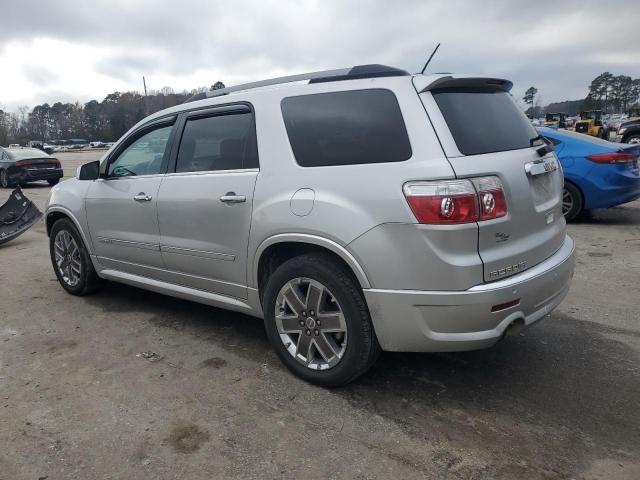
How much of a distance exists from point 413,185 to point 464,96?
2.49 feet

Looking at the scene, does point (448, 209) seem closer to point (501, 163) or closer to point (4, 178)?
point (501, 163)

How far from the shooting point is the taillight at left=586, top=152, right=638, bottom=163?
7.61m

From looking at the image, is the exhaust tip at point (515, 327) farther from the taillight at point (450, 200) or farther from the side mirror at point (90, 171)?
the side mirror at point (90, 171)

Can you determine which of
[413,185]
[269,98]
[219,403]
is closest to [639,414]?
[413,185]

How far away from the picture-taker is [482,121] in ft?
10.3

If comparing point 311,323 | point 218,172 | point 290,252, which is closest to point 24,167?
point 218,172

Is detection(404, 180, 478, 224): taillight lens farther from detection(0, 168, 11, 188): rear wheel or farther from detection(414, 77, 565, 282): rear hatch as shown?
detection(0, 168, 11, 188): rear wheel

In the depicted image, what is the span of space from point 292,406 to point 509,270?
4.76 ft

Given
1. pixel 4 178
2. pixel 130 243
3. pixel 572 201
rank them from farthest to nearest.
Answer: pixel 4 178
pixel 572 201
pixel 130 243

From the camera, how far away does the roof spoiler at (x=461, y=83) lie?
9.81 feet

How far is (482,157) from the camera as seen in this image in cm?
288

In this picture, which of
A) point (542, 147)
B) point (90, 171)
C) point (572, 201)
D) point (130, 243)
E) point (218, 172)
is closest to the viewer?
point (542, 147)

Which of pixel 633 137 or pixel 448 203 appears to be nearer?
pixel 448 203

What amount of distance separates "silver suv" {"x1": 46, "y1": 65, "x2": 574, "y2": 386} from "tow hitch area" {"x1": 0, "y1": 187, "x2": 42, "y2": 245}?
5540 mm
